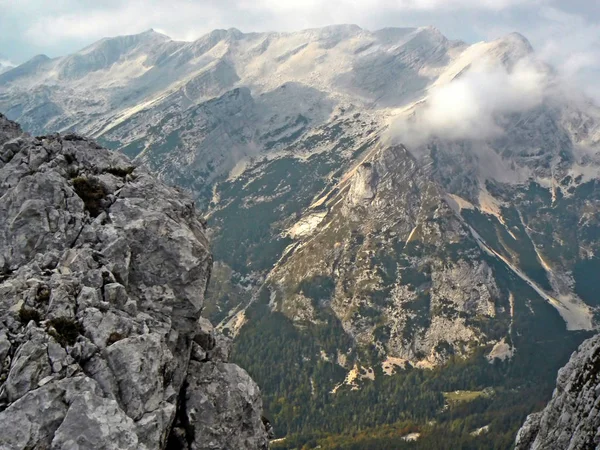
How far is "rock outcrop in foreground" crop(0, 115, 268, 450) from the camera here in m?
34.1

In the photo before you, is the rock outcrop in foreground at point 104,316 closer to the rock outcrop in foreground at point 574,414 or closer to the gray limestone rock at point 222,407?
the gray limestone rock at point 222,407

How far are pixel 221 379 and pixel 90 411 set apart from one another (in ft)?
62.1

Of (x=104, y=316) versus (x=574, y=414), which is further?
(x=574, y=414)

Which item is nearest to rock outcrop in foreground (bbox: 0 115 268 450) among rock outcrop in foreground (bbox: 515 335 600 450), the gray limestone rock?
the gray limestone rock

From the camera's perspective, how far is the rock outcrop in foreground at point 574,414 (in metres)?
62.6

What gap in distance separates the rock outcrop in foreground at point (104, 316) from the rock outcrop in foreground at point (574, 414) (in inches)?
1510

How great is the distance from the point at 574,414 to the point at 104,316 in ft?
205

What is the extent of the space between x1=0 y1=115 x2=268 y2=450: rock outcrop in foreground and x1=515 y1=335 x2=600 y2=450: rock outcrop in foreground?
126ft

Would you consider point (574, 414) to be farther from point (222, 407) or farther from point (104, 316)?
point (104, 316)

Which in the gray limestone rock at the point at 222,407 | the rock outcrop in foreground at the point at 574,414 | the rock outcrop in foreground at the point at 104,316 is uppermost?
the rock outcrop in foreground at the point at 104,316

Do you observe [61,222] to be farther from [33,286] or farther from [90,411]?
[90,411]

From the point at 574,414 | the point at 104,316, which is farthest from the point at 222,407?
the point at 574,414

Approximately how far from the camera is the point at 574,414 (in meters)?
70.6

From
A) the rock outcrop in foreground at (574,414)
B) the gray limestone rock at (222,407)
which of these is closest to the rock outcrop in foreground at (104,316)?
the gray limestone rock at (222,407)
